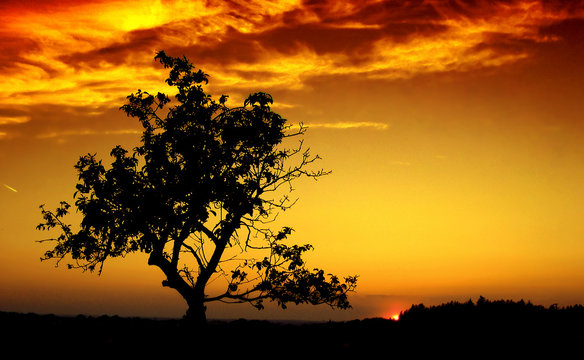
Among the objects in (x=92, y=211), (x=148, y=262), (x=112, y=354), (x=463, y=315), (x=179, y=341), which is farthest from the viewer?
(x=148, y=262)

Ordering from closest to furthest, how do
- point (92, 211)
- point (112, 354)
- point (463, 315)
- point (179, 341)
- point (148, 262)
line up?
point (112, 354) < point (179, 341) < point (463, 315) < point (92, 211) < point (148, 262)

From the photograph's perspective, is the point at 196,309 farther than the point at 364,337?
Yes

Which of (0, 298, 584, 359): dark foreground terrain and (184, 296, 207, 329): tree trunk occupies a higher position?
(184, 296, 207, 329): tree trunk

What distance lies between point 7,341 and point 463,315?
13.9 metres

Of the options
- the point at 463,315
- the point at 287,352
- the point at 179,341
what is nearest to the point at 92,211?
the point at 179,341

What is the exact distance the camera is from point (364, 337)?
53.2 ft

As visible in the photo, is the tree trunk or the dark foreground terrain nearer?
the dark foreground terrain

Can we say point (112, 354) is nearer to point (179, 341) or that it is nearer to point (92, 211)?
point (179, 341)

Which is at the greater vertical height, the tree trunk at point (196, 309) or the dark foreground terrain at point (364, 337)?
the tree trunk at point (196, 309)

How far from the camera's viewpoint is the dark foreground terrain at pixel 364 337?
1474 centimetres

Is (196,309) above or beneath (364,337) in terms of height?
above

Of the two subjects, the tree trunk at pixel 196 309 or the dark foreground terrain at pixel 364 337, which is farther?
the tree trunk at pixel 196 309

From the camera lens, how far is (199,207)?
22.5m

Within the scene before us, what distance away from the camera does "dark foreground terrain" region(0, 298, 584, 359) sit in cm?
1474
